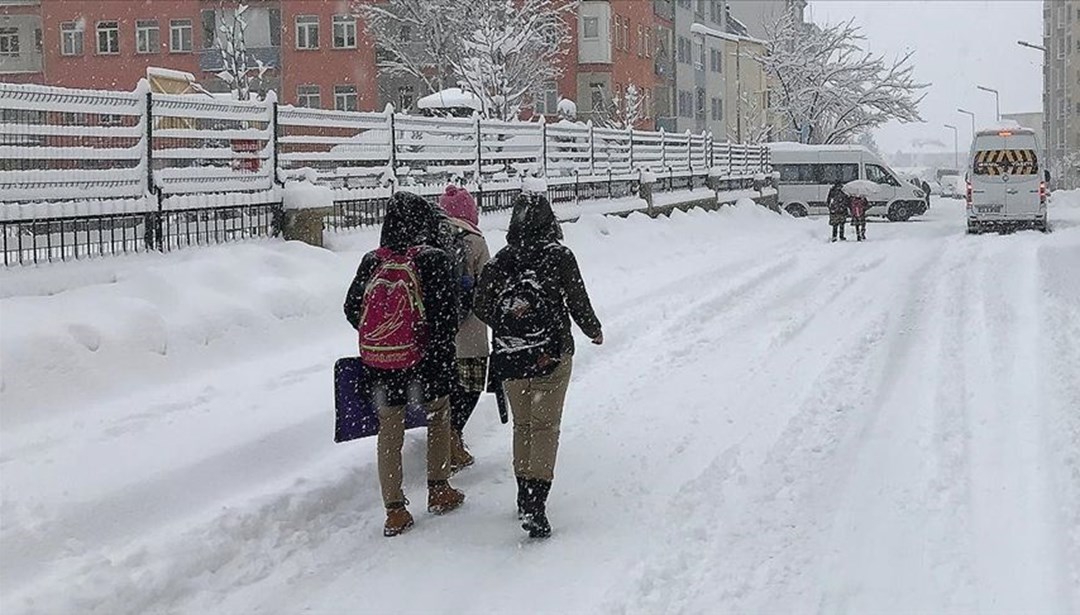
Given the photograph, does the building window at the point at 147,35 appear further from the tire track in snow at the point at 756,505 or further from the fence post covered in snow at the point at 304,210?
the tire track in snow at the point at 756,505

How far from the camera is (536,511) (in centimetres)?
630

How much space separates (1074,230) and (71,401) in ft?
87.8

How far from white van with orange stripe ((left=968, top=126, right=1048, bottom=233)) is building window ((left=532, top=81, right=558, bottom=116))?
2457 centimetres

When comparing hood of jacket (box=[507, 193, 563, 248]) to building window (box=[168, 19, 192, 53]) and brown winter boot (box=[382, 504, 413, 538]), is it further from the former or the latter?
building window (box=[168, 19, 192, 53])

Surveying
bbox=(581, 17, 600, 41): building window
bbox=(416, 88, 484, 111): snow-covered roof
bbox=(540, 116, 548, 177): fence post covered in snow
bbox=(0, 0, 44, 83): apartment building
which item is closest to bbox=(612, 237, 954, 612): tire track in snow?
bbox=(540, 116, 548, 177): fence post covered in snow

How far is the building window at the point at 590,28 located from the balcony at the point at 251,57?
12909mm

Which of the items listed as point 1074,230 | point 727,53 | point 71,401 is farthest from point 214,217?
point 727,53

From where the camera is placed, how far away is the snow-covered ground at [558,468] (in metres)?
5.46

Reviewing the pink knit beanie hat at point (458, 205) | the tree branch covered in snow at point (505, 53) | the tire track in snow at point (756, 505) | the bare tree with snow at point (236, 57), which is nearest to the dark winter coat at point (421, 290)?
the pink knit beanie hat at point (458, 205)

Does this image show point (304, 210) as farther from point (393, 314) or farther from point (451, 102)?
point (451, 102)

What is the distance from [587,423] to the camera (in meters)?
8.66

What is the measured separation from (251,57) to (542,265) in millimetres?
47816

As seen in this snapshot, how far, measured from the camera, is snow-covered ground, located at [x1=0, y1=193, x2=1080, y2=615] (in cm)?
546

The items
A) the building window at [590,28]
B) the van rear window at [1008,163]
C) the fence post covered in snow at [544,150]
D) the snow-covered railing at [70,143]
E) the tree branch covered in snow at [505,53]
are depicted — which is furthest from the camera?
the building window at [590,28]
